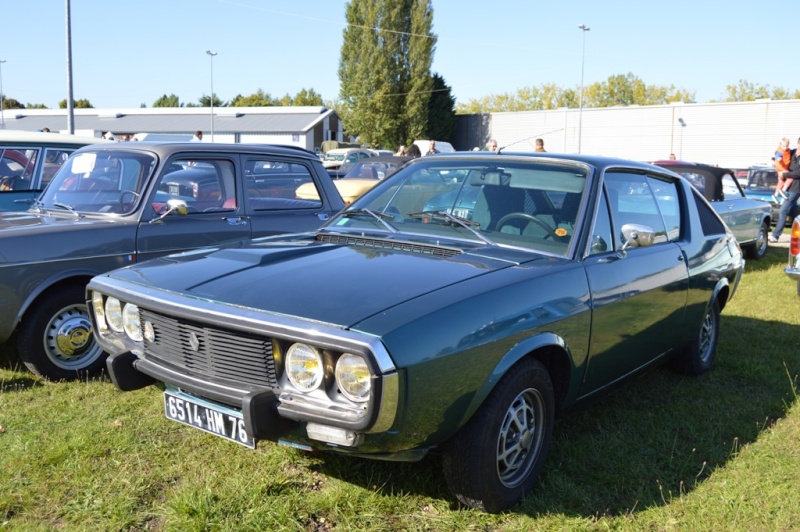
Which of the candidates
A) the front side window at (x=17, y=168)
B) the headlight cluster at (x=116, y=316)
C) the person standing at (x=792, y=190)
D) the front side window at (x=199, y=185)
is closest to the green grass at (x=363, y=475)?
the headlight cluster at (x=116, y=316)

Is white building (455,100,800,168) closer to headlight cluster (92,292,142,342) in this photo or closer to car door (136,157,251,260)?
car door (136,157,251,260)

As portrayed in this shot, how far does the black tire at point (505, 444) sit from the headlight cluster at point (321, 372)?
0.56 meters

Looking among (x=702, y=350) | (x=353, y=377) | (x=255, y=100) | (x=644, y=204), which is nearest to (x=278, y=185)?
(x=644, y=204)

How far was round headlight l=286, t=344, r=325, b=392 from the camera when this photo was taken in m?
2.62

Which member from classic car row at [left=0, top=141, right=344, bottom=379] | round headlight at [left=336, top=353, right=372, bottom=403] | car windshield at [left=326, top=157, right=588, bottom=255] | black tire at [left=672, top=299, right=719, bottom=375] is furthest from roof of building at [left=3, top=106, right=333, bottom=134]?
round headlight at [left=336, top=353, right=372, bottom=403]

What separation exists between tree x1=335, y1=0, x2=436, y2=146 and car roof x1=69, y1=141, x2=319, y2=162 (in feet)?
162

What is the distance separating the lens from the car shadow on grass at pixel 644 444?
326 centimetres

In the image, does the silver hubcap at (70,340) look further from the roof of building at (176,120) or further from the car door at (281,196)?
the roof of building at (176,120)

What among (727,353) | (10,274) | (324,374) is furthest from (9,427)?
(727,353)

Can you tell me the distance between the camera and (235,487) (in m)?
3.21

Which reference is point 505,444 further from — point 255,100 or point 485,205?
point 255,100

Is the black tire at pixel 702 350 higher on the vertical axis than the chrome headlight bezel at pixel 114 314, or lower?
lower

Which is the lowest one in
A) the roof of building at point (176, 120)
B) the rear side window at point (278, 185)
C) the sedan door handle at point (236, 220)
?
the sedan door handle at point (236, 220)

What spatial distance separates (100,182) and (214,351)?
3211mm
